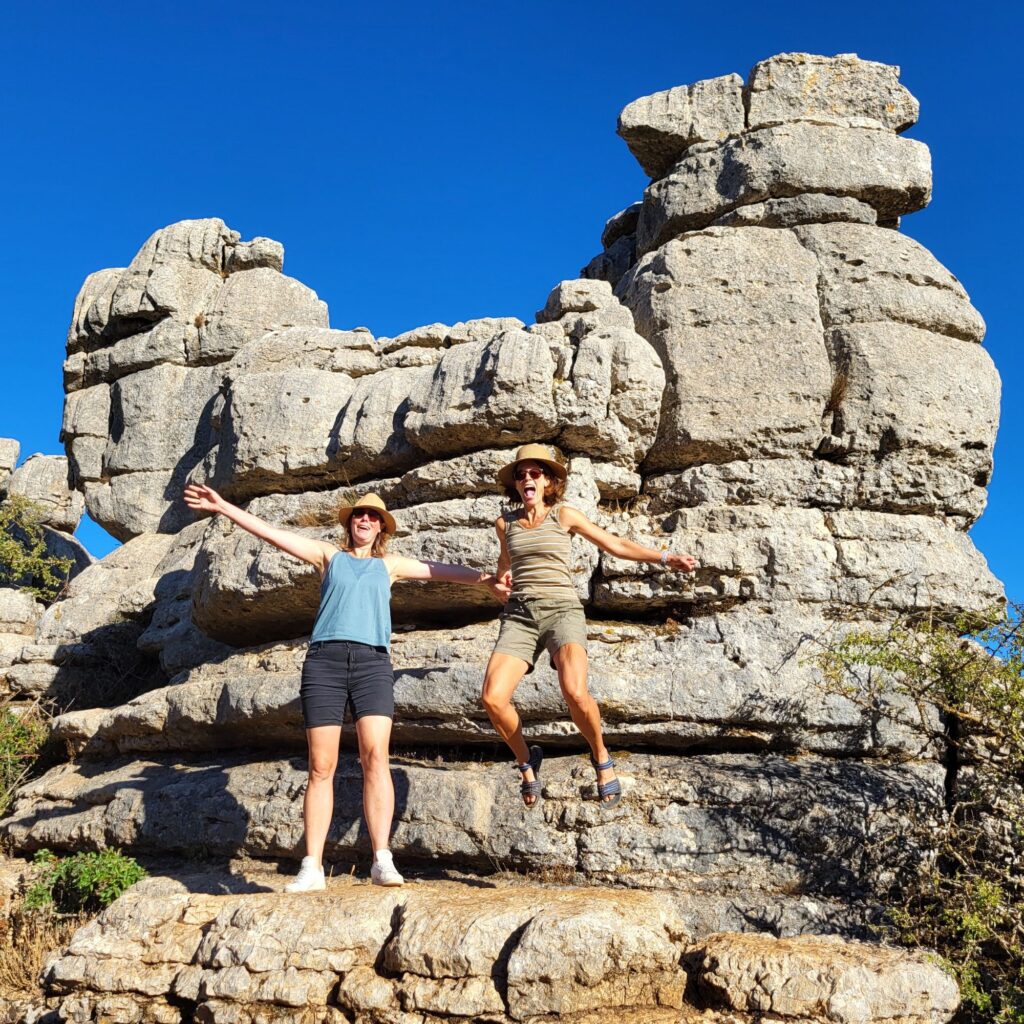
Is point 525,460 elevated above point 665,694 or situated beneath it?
elevated above

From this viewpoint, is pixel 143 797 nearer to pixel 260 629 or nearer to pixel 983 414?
pixel 260 629

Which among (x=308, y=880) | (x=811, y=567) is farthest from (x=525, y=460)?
(x=308, y=880)

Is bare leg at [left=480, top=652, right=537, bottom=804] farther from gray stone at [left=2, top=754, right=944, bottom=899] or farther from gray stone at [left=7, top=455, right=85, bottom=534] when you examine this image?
gray stone at [left=7, top=455, right=85, bottom=534]

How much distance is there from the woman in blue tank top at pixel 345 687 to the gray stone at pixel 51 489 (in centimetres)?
1361

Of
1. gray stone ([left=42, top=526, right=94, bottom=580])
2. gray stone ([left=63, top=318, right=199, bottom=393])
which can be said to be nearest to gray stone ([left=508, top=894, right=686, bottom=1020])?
gray stone ([left=63, top=318, right=199, bottom=393])

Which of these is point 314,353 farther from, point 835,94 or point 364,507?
point 835,94

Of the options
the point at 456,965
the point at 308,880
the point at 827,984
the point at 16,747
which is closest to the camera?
the point at 827,984

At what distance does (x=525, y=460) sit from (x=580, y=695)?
1.87 metres

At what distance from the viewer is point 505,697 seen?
22.7 ft

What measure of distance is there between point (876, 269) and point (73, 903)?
995cm

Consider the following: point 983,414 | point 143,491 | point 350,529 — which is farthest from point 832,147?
point 143,491

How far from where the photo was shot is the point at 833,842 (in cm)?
739

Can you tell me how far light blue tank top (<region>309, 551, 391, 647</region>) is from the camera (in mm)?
6824

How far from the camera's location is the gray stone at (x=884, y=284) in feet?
33.2
